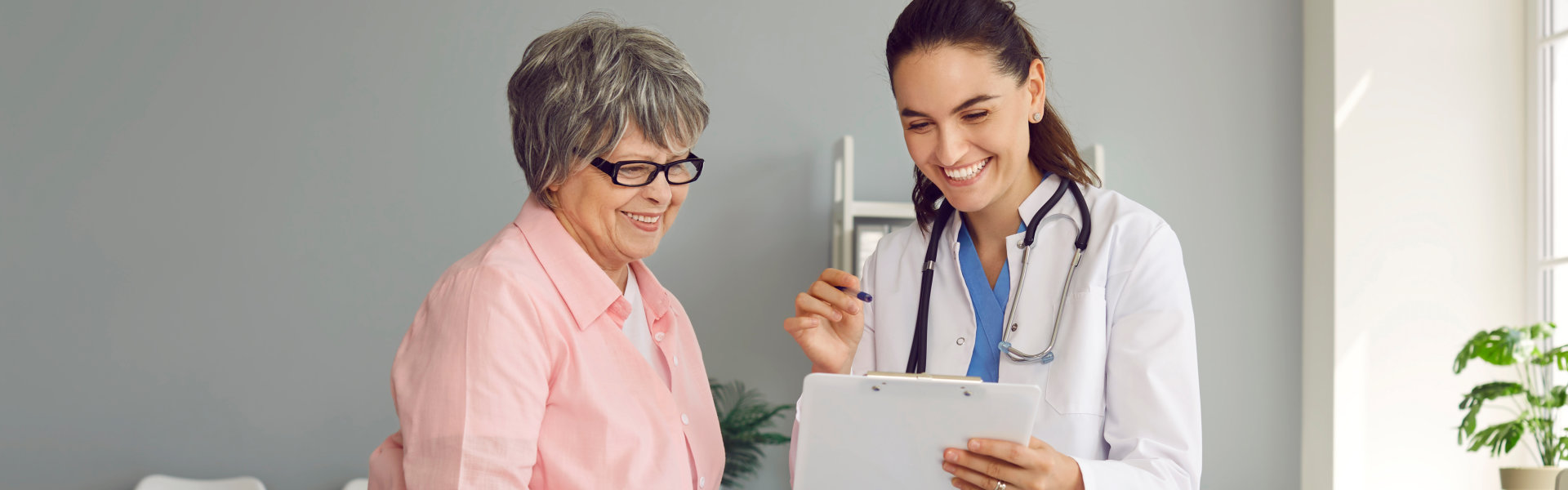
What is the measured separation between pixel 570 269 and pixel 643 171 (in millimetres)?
159

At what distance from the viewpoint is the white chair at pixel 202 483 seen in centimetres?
272

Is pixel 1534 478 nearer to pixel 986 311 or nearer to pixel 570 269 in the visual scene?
pixel 986 311

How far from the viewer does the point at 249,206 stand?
2898 millimetres

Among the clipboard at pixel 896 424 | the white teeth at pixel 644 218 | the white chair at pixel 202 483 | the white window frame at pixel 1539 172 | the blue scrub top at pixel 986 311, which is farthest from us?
the white window frame at pixel 1539 172

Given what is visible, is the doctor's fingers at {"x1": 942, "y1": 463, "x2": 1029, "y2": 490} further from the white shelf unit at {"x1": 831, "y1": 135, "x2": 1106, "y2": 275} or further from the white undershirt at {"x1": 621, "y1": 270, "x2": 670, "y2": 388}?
the white shelf unit at {"x1": 831, "y1": 135, "x2": 1106, "y2": 275}

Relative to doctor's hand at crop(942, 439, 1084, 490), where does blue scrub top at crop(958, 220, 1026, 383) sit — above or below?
above

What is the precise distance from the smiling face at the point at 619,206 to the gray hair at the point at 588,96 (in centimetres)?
2

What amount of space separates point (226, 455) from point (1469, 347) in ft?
11.4

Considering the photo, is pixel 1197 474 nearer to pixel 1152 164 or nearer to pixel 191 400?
pixel 1152 164

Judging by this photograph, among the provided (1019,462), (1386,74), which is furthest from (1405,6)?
(1019,462)

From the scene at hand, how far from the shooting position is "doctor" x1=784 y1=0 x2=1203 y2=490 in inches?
56.0

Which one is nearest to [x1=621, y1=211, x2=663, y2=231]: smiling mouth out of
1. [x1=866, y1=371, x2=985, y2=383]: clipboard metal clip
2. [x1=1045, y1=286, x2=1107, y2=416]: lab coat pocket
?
[x1=866, y1=371, x2=985, y2=383]: clipboard metal clip

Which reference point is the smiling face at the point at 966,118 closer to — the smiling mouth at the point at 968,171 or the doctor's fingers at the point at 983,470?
the smiling mouth at the point at 968,171

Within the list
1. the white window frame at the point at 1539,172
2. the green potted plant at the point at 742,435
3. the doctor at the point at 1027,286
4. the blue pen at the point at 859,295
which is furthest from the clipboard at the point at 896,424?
the white window frame at the point at 1539,172
